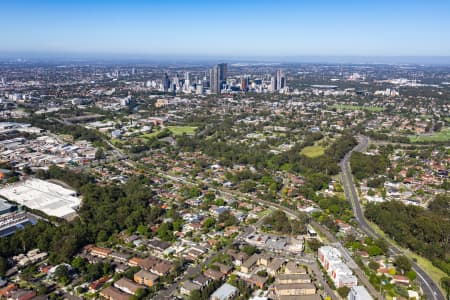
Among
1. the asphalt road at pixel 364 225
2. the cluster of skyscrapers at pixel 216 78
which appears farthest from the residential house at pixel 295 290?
the cluster of skyscrapers at pixel 216 78

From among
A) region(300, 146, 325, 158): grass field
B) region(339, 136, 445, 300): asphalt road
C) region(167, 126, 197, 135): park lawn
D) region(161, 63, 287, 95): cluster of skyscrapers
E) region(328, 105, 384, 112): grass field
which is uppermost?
region(161, 63, 287, 95): cluster of skyscrapers

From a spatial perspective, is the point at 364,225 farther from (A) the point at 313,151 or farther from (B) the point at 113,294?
(A) the point at 313,151

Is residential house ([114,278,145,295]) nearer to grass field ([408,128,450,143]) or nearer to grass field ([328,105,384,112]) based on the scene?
grass field ([408,128,450,143])

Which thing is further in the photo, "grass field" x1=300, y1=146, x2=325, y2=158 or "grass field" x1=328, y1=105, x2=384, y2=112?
"grass field" x1=328, y1=105, x2=384, y2=112

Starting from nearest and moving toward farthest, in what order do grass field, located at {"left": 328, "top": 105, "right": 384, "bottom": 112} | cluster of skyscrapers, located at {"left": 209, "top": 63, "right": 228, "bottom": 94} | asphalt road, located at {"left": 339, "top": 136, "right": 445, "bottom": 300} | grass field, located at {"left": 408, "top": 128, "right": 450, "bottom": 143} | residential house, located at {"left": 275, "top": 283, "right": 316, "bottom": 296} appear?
residential house, located at {"left": 275, "top": 283, "right": 316, "bottom": 296}
asphalt road, located at {"left": 339, "top": 136, "right": 445, "bottom": 300}
grass field, located at {"left": 408, "top": 128, "right": 450, "bottom": 143}
grass field, located at {"left": 328, "top": 105, "right": 384, "bottom": 112}
cluster of skyscrapers, located at {"left": 209, "top": 63, "right": 228, "bottom": 94}

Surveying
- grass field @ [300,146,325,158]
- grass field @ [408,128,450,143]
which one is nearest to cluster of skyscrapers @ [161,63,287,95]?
grass field @ [408,128,450,143]

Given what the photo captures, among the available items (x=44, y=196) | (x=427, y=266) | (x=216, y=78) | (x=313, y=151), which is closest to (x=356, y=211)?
(x=427, y=266)

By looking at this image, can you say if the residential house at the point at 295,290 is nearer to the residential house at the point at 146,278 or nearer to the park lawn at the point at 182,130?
the residential house at the point at 146,278
